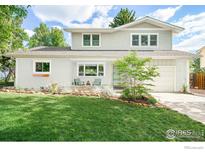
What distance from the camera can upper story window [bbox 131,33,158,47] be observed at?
1542cm

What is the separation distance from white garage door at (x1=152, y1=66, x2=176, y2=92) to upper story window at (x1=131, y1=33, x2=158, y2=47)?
2.76 metres

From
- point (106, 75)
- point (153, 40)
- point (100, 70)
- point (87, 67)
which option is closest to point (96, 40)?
point (87, 67)

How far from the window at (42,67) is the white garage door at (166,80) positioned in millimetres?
8528

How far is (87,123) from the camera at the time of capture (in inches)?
210

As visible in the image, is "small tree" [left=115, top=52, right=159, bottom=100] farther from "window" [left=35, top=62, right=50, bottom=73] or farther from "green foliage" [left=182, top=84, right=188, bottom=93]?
"window" [left=35, top=62, right=50, bottom=73]

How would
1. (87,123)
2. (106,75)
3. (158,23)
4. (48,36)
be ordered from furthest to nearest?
(48,36) < (158,23) < (106,75) < (87,123)

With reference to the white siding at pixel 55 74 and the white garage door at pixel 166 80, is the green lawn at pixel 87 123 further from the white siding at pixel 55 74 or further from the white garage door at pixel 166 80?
the white garage door at pixel 166 80

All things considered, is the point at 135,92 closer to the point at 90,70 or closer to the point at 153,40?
the point at 90,70

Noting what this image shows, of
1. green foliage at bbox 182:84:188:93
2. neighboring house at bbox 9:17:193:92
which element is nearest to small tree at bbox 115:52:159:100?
neighboring house at bbox 9:17:193:92

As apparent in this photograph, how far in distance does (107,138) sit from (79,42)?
492 inches

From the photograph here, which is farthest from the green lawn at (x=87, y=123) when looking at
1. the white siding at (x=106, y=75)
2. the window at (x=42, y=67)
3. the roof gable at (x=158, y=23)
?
the roof gable at (x=158, y=23)

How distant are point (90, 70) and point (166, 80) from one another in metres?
6.03
